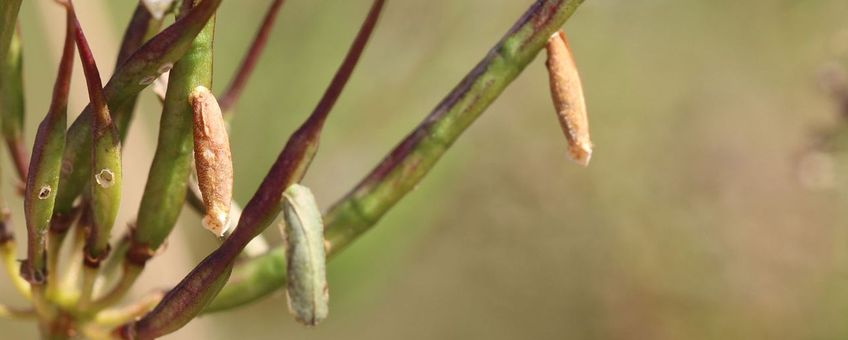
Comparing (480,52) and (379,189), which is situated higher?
(379,189)

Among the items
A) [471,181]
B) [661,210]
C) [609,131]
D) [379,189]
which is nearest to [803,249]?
[661,210]

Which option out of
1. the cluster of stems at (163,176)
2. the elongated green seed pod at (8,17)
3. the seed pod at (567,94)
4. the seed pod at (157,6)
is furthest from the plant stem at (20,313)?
the seed pod at (567,94)

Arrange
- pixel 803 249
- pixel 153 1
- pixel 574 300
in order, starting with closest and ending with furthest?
1. pixel 153 1
2. pixel 803 249
3. pixel 574 300

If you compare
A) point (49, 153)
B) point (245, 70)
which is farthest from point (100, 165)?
point (245, 70)

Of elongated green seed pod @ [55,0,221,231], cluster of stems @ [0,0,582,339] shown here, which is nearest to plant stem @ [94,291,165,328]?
cluster of stems @ [0,0,582,339]

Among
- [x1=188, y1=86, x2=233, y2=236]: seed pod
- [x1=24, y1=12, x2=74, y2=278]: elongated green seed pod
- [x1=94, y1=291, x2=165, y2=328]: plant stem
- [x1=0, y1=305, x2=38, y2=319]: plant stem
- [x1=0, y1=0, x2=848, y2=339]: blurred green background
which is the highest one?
[x1=188, y1=86, x2=233, y2=236]: seed pod

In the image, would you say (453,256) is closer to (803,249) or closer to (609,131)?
(609,131)

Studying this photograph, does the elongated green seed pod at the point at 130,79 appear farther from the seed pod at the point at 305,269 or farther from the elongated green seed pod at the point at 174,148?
the seed pod at the point at 305,269

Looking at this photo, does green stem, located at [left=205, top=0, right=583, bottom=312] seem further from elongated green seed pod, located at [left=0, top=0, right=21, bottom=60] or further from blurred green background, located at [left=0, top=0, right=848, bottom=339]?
blurred green background, located at [left=0, top=0, right=848, bottom=339]
